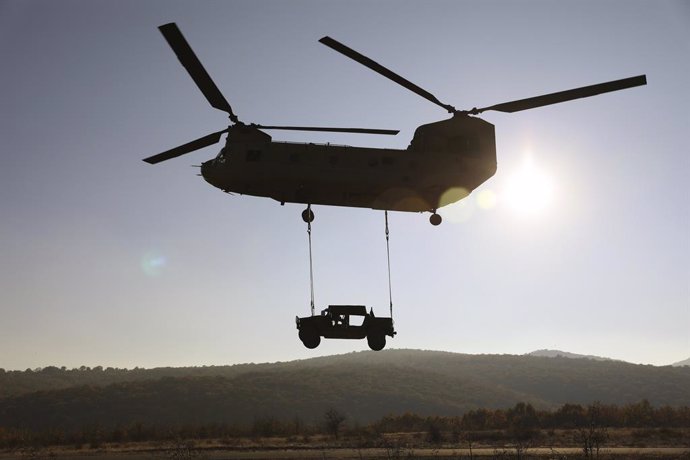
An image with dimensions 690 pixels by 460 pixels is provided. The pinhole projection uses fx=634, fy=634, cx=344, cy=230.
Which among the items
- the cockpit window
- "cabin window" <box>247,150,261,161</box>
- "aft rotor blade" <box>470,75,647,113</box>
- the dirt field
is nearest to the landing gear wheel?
"cabin window" <box>247,150,261,161</box>

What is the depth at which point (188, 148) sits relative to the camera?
2027 cm

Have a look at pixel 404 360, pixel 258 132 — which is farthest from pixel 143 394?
pixel 404 360

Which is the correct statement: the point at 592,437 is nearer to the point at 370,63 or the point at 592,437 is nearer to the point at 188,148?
the point at 370,63

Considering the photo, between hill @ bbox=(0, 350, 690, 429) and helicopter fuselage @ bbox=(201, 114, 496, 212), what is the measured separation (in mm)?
60660

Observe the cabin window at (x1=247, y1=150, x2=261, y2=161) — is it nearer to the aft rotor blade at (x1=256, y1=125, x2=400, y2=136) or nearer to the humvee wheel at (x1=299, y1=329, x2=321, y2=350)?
the aft rotor blade at (x1=256, y1=125, x2=400, y2=136)

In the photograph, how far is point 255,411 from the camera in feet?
271

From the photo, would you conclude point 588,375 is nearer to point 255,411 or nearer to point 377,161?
point 255,411

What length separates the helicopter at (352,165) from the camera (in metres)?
19.0

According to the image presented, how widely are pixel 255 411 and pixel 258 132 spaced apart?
226 ft

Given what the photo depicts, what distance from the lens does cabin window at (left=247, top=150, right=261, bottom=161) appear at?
19109 millimetres

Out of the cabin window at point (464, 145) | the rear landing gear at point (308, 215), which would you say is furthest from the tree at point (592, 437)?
the rear landing gear at point (308, 215)

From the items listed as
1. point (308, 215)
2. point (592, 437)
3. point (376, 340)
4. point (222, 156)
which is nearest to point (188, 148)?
point (222, 156)

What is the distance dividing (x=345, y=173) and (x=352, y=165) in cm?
34

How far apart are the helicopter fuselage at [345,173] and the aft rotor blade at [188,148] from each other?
76cm
